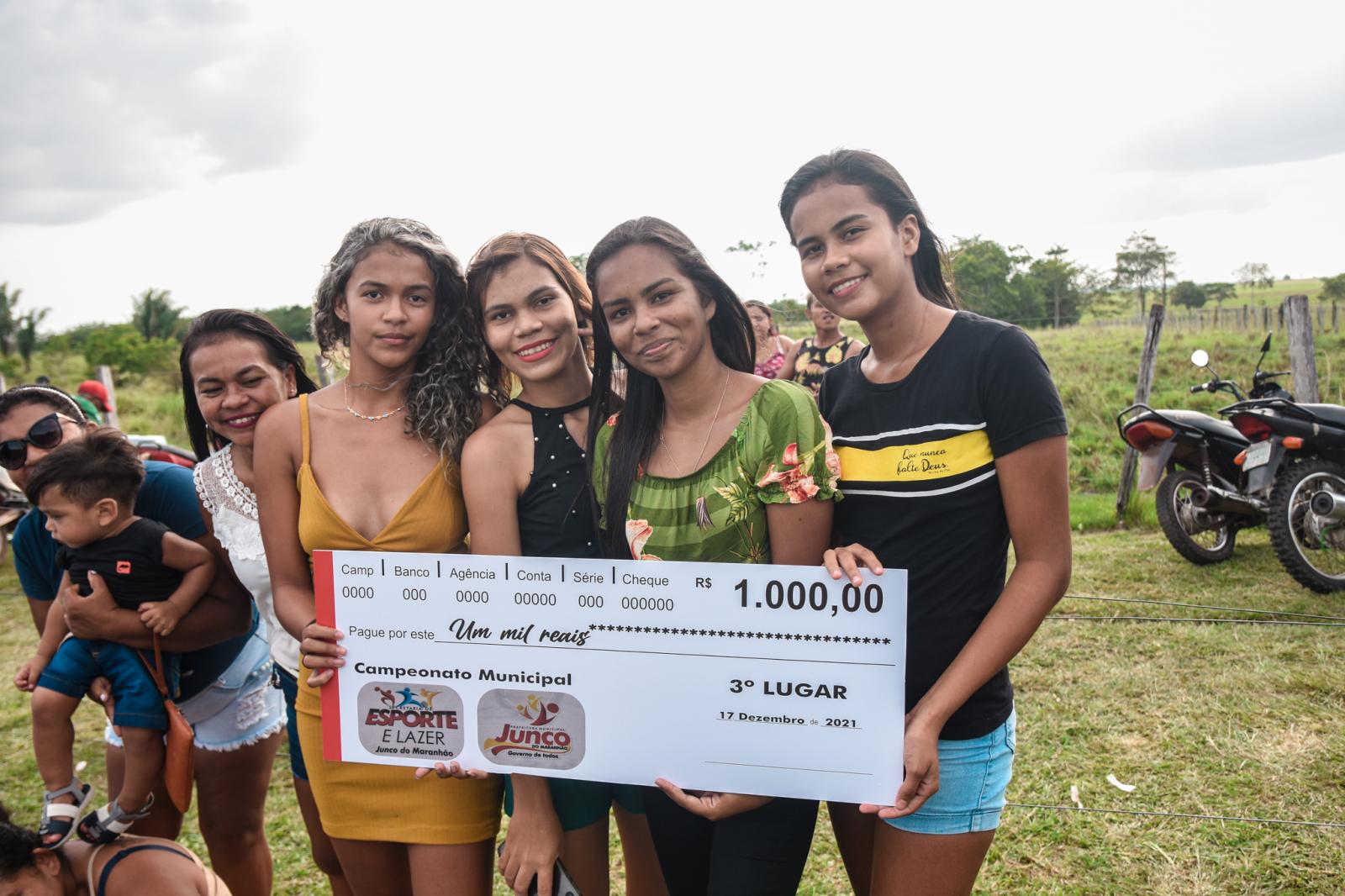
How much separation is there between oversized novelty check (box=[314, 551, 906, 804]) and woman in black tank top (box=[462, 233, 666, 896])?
0.36 ft

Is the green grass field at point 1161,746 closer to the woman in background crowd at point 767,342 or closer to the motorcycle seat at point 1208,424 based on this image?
the motorcycle seat at point 1208,424

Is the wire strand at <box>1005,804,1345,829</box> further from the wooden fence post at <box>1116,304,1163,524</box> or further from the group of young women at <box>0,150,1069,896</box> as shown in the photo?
the wooden fence post at <box>1116,304,1163,524</box>

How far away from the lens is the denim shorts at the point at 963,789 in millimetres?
1608

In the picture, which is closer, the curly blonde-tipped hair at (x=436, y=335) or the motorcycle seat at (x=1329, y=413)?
the curly blonde-tipped hair at (x=436, y=335)

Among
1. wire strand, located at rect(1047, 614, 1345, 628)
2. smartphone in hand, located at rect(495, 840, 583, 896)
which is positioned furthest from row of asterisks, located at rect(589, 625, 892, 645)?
wire strand, located at rect(1047, 614, 1345, 628)

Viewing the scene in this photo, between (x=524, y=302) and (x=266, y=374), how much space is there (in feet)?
2.86

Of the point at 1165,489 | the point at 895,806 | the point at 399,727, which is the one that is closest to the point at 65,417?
the point at 399,727

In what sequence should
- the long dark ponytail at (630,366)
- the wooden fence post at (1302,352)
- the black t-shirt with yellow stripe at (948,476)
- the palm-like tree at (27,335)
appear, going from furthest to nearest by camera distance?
the palm-like tree at (27,335), the wooden fence post at (1302,352), the long dark ponytail at (630,366), the black t-shirt with yellow stripe at (948,476)

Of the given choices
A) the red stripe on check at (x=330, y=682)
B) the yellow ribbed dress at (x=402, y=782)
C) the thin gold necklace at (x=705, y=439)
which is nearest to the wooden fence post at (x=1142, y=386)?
the thin gold necklace at (x=705, y=439)

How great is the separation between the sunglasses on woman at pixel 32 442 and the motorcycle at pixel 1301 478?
19.9ft

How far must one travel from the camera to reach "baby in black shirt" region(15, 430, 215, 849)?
2.29 meters

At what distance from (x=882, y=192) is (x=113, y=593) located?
7.46 feet

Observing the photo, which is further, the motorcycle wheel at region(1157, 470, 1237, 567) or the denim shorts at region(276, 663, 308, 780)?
the motorcycle wheel at region(1157, 470, 1237, 567)
